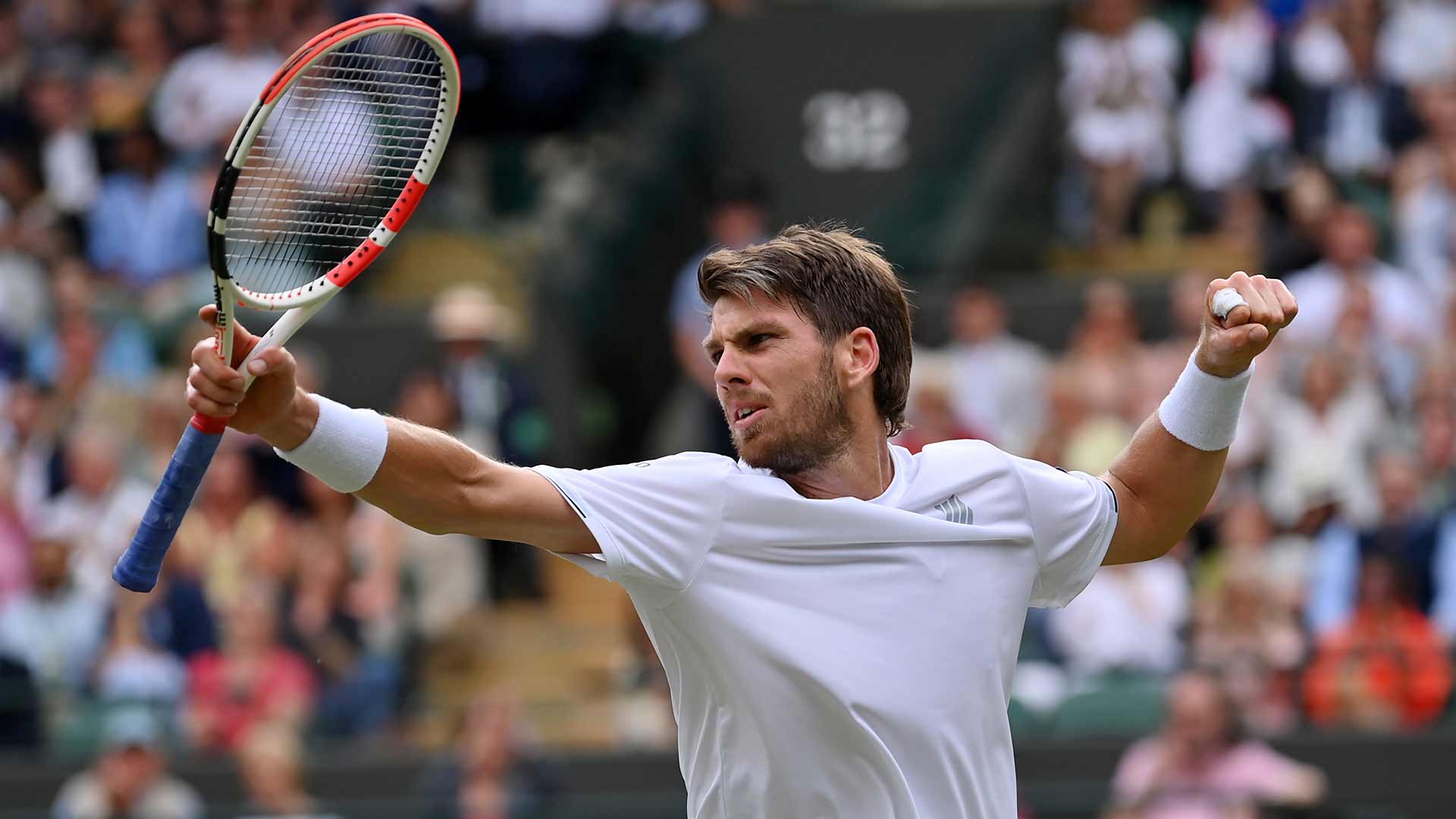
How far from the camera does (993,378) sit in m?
10.7

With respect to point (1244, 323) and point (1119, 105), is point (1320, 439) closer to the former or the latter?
point (1119, 105)

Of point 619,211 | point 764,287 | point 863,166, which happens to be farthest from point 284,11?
point 764,287

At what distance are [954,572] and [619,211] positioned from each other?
9756mm

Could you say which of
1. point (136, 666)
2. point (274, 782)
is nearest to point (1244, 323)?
point (274, 782)

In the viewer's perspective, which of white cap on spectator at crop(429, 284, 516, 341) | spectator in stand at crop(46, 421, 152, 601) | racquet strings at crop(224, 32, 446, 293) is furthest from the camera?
white cap on spectator at crop(429, 284, 516, 341)

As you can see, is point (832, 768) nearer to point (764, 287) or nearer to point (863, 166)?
point (764, 287)

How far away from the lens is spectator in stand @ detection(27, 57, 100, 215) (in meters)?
13.0

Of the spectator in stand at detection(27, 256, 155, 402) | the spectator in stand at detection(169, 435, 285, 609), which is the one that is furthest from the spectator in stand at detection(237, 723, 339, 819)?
the spectator in stand at detection(27, 256, 155, 402)

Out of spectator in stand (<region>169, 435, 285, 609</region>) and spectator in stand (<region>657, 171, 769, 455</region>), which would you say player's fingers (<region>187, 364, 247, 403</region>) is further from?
spectator in stand (<region>169, 435, 285, 609</region>)

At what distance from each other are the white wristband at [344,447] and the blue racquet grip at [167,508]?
0.19 m

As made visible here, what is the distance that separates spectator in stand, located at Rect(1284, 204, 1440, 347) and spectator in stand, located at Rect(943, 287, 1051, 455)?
1.21 m

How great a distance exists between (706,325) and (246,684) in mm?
2789

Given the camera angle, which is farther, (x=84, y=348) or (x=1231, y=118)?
(x=1231, y=118)

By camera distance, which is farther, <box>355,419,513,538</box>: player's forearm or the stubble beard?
the stubble beard
